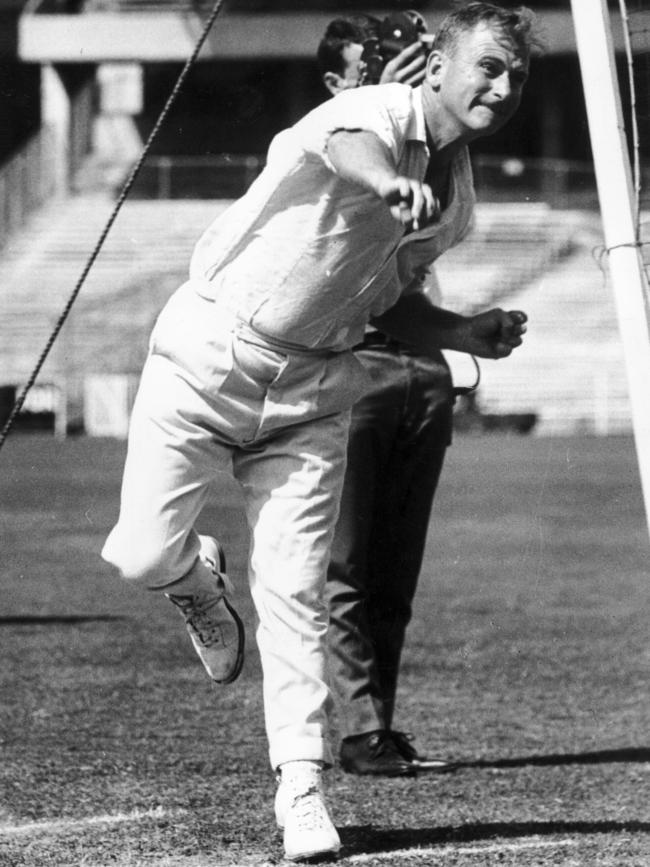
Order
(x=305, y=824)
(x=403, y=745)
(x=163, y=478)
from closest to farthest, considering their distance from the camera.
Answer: (x=305, y=824) → (x=163, y=478) → (x=403, y=745)

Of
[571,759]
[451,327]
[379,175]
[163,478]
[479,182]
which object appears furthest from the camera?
[479,182]

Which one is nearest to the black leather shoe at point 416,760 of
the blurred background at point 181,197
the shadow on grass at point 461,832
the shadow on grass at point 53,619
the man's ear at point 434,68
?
the shadow on grass at point 461,832

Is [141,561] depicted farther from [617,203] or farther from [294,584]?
[617,203]

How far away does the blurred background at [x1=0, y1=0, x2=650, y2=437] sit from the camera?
29.0 m

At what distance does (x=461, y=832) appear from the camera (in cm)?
428

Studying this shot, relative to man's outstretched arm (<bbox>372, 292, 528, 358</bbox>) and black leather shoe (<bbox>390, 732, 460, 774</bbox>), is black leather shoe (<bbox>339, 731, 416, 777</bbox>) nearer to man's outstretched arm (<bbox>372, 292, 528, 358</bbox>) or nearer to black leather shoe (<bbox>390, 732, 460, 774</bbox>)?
black leather shoe (<bbox>390, 732, 460, 774</bbox>)

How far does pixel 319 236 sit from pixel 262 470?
1.93ft

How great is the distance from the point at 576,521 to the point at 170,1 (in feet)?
85.4

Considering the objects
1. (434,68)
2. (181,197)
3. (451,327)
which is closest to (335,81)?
(451,327)

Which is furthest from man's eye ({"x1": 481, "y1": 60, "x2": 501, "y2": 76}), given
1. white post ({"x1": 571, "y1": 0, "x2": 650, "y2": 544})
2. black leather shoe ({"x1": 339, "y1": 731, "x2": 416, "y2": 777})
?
black leather shoe ({"x1": 339, "y1": 731, "x2": 416, "y2": 777})

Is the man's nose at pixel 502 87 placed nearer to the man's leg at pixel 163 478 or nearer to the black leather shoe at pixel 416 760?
the man's leg at pixel 163 478

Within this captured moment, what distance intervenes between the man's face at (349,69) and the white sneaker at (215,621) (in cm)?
175

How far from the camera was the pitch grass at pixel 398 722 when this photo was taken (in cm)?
417

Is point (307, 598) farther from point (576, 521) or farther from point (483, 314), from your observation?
point (576, 521)
